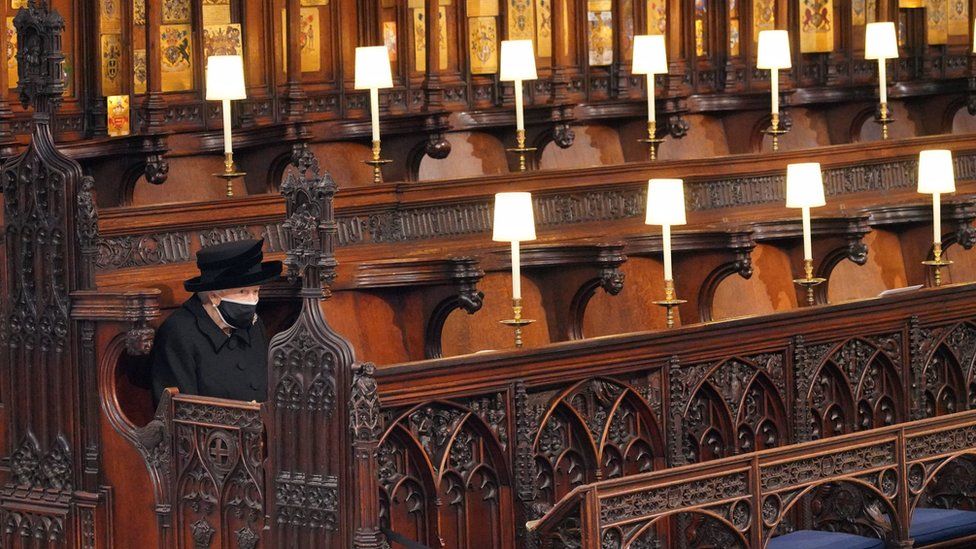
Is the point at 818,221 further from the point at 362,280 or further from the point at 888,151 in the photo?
the point at 362,280

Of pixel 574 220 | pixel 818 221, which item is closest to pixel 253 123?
pixel 574 220

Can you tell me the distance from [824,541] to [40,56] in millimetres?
3368

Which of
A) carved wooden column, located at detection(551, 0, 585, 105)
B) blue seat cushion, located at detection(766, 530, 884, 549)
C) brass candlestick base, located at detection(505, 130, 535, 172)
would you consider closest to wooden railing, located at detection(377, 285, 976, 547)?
blue seat cushion, located at detection(766, 530, 884, 549)

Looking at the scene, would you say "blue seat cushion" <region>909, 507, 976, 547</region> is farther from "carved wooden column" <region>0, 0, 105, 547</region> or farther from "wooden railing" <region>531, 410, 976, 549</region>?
"carved wooden column" <region>0, 0, 105, 547</region>

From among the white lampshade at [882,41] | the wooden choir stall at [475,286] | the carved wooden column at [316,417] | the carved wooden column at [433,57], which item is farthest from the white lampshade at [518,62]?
the carved wooden column at [316,417]

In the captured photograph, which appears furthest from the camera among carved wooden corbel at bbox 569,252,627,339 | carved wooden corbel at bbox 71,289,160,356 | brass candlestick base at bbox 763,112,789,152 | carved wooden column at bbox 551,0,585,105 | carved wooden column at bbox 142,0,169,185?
carved wooden column at bbox 551,0,585,105

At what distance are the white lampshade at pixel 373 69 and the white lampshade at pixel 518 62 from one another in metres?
0.91

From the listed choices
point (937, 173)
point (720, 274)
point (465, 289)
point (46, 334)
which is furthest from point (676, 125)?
point (46, 334)

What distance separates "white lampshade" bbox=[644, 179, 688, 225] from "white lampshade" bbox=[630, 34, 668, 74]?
2623 millimetres

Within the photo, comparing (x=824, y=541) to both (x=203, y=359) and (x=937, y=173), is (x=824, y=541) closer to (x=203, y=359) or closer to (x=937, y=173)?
(x=203, y=359)

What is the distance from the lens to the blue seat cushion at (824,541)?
7051 mm

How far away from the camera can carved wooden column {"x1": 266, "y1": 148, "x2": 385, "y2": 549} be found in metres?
6.30

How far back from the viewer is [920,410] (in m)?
8.27

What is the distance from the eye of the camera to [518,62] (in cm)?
1085
